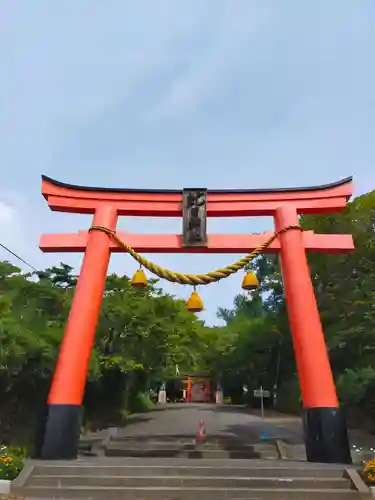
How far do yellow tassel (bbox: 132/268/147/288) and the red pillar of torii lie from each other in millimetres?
580

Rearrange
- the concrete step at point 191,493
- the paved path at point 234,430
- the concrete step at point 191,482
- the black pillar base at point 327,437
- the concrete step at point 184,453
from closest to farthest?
the concrete step at point 191,493 < the concrete step at point 191,482 < the black pillar base at point 327,437 < the concrete step at point 184,453 < the paved path at point 234,430

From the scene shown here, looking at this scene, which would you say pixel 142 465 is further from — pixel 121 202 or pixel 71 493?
pixel 121 202

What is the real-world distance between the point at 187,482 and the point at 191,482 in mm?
62

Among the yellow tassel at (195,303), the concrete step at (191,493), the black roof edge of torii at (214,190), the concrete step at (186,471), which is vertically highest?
the black roof edge of torii at (214,190)

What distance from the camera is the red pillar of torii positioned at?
9.16 metres

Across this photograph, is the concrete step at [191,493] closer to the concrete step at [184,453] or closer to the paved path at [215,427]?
the concrete step at [184,453]

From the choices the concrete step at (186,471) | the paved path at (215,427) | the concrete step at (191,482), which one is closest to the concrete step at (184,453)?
the paved path at (215,427)

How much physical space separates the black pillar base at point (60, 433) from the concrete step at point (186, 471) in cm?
97

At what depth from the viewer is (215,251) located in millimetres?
11062

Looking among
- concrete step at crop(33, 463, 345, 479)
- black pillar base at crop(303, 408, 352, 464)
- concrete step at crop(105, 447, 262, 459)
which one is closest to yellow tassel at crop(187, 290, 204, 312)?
black pillar base at crop(303, 408, 352, 464)

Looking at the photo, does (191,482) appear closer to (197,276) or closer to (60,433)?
(60,433)

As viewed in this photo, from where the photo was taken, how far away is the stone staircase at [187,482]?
23.6 ft

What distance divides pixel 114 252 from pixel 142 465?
4754 mm

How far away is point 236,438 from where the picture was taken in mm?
13594
